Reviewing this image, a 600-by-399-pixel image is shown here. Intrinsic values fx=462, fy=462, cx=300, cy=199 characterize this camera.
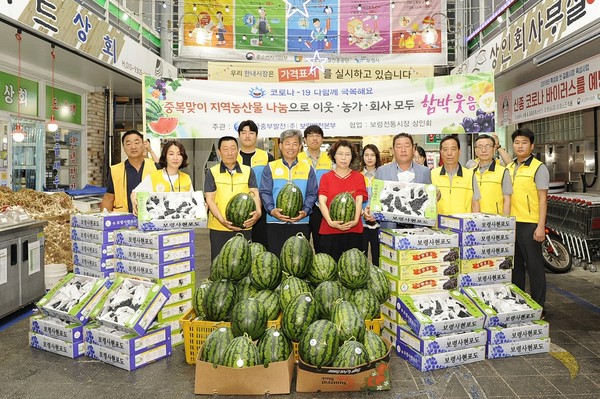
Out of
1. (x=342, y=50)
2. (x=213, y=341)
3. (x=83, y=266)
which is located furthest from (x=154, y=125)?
(x=342, y=50)

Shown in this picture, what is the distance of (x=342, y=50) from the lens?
35.0ft

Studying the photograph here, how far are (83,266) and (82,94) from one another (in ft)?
21.8

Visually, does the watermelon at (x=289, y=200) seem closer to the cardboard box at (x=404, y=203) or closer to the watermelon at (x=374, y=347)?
the cardboard box at (x=404, y=203)

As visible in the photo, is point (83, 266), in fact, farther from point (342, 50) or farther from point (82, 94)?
point (342, 50)

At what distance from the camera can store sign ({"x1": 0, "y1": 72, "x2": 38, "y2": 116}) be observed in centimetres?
734

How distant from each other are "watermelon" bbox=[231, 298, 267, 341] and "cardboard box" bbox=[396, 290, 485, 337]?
3.64 feet

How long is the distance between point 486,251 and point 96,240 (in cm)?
334

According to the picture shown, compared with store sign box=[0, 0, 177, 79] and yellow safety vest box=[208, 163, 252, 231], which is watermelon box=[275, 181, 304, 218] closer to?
yellow safety vest box=[208, 163, 252, 231]

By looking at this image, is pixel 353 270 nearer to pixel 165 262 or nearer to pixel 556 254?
pixel 165 262

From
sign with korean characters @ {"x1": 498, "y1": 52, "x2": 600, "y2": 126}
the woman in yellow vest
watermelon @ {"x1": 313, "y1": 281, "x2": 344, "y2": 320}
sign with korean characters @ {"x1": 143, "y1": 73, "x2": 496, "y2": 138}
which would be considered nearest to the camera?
watermelon @ {"x1": 313, "y1": 281, "x2": 344, "y2": 320}

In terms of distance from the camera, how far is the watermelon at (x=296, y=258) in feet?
11.3

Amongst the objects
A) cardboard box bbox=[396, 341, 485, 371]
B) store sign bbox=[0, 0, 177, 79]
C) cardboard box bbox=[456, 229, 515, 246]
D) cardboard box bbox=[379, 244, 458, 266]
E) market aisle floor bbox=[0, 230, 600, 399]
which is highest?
store sign bbox=[0, 0, 177, 79]

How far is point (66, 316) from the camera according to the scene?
3.65 m

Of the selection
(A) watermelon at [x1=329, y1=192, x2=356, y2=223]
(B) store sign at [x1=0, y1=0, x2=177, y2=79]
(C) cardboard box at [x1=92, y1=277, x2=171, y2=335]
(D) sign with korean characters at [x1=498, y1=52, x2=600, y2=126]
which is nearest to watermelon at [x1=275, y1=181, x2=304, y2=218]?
(A) watermelon at [x1=329, y1=192, x2=356, y2=223]
